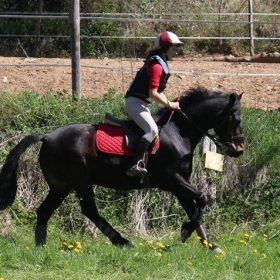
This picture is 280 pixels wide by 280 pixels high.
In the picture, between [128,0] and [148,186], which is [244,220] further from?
[128,0]

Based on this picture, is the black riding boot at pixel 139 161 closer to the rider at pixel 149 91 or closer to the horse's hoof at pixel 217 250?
the rider at pixel 149 91

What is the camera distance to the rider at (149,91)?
10.9 m

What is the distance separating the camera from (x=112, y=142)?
37.1 feet

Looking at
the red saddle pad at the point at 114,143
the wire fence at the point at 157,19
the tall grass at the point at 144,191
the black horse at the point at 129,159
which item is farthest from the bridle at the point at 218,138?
the wire fence at the point at 157,19

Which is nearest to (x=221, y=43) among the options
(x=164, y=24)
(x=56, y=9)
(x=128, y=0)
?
(x=164, y=24)

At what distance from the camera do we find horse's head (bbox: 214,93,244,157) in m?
11.5

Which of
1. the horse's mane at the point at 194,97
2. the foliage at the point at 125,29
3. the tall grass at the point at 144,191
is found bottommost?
the foliage at the point at 125,29

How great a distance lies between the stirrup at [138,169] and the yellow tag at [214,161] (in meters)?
1.93

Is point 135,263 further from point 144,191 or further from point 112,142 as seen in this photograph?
point 144,191

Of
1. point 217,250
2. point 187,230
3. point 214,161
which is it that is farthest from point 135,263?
point 214,161

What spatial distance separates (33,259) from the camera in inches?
373

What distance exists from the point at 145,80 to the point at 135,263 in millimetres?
2739

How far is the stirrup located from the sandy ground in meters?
7.38

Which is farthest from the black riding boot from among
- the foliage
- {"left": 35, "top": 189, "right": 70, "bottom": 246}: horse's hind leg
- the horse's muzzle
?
the foliage
